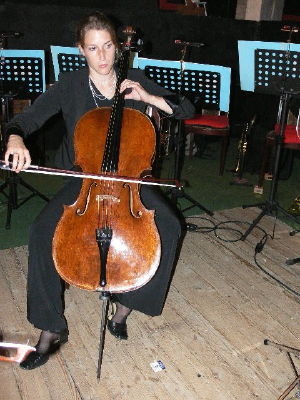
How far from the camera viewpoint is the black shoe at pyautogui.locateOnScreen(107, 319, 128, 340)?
6.34 ft

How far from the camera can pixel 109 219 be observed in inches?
59.9

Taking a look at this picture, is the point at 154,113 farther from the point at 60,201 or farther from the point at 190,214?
the point at 190,214

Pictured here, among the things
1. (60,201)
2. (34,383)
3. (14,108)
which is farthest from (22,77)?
(34,383)

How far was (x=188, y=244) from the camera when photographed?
9.12ft

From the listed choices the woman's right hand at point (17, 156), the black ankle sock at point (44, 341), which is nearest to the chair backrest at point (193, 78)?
the woman's right hand at point (17, 156)

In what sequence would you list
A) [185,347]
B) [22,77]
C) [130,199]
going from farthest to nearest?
[22,77]
[185,347]
[130,199]

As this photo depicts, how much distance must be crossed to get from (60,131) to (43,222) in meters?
3.23

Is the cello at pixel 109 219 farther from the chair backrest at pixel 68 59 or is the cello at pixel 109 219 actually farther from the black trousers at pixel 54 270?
the chair backrest at pixel 68 59

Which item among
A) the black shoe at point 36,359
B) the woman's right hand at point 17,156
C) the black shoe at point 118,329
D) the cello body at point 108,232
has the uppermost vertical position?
the woman's right hand at point 17,156

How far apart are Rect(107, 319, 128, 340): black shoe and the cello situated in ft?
1.26

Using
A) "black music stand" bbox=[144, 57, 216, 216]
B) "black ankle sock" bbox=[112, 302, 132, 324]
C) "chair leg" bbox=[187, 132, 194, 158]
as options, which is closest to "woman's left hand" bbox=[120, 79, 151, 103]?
"black ankle sock" bbox=[112, 302, 132, 324]

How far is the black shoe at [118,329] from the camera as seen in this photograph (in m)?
1.93

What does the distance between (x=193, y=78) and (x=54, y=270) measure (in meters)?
1.98

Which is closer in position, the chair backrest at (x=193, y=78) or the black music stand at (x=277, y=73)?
the black music stand at (x=277, y=73)
